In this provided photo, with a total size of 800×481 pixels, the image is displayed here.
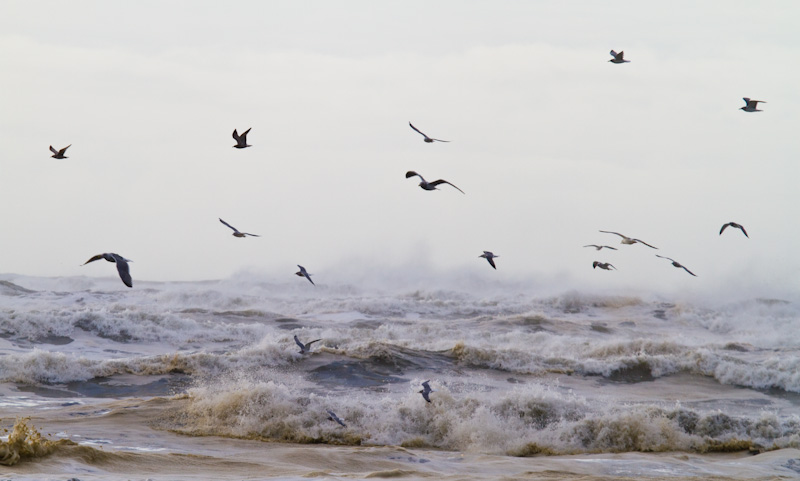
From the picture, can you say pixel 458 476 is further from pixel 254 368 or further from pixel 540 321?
pixel 540 321

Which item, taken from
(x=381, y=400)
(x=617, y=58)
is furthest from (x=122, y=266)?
(x=617, y=58)

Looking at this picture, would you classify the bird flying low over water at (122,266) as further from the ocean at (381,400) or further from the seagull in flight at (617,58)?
the seagull in flight at (617,58)

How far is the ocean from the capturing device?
31.7 ft

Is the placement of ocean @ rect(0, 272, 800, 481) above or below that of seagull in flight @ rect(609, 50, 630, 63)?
below

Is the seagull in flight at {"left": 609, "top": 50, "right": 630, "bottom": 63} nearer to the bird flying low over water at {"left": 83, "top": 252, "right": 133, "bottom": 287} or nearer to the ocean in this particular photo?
the ocean

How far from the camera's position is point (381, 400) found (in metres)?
12.8

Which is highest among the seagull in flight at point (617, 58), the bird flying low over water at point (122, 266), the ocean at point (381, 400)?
the seagull in flight at point (617, 58)

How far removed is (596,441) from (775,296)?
2843 centimetres

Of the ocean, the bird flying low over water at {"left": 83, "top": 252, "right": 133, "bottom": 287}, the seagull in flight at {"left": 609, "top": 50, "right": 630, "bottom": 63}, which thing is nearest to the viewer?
the bird flying low over water at {"left": 83, "top": 252, "right": 133, "bottom": 287}

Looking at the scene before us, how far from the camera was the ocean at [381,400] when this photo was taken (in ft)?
31.7

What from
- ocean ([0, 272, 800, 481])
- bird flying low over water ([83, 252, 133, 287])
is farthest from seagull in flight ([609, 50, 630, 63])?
bird flying low over water ([83, 252, 133, 287])

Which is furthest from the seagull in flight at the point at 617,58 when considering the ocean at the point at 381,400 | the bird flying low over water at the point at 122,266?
the bird flying low over water at the point at 122,266

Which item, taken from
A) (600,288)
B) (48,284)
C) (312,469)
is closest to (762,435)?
(312,469)

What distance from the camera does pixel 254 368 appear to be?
642 inches
